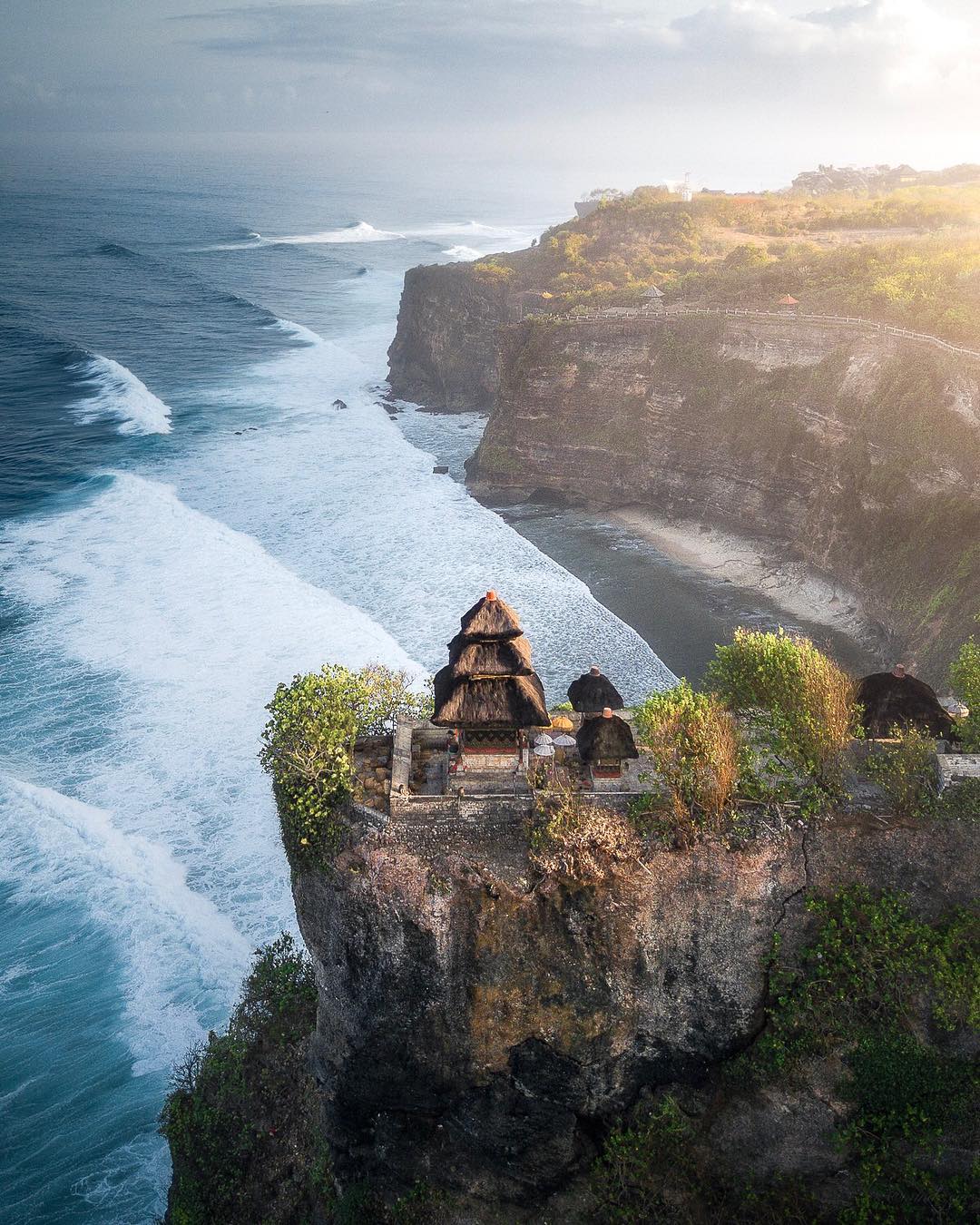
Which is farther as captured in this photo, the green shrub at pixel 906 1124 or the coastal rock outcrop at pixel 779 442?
the coastal rock outcrop at pixel 779 442

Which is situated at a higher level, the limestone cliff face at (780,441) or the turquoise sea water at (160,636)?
the limestone cliff face at (780,441)

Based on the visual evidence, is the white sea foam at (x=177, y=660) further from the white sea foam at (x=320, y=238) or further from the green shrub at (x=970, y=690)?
the white sea foam at (x=320, y=238)

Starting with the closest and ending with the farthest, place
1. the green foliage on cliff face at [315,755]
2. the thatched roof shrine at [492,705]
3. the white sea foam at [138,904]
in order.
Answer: the green foliage on cliff face at [315,755] → the thatched roof shrine at [492,705] → the white sea foam at [138,904]

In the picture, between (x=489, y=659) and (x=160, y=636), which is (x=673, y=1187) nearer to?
(x=489, y=659)

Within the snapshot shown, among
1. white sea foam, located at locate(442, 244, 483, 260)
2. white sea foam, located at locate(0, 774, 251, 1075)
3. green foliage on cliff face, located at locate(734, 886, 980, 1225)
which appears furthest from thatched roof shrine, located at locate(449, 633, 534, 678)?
white sea foam, located at locate(442, 244, 483, 260)

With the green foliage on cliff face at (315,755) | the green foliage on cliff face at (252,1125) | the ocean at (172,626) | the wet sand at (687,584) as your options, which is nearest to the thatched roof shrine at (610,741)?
the green foliage on cliff face at (315,755)

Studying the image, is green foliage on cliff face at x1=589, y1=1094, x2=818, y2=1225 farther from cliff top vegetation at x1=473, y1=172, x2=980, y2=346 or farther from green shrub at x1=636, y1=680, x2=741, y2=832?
cliff top vegetation at x1=473, y1=172, x2=980, y2=346

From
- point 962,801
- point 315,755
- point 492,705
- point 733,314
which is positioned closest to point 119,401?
point 733,314
